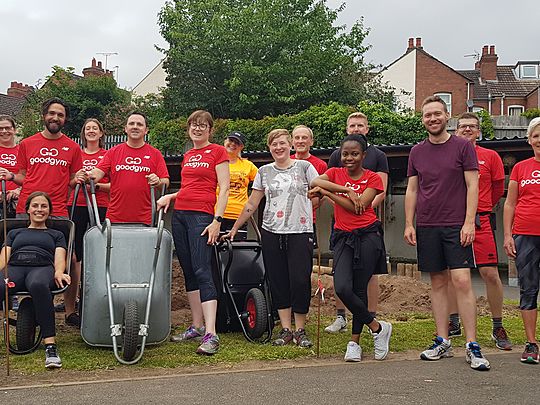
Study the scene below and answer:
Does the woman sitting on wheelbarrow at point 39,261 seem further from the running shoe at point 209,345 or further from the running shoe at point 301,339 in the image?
the running shoe at point 301,339

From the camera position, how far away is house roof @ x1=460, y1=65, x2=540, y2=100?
145 feet

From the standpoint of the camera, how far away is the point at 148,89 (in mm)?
45344

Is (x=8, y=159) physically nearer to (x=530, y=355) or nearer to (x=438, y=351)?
(x=438, y=351)

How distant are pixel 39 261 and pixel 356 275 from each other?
2579 mm

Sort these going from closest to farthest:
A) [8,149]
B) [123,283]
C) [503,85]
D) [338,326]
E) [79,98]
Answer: [123,283] → [338,326] → [8,149] → [79,98] → [503,85]

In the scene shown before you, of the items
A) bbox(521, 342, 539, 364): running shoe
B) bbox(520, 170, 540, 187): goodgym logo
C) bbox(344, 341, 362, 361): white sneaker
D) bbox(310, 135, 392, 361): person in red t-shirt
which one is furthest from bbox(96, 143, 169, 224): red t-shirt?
bbox(521, 342, 539, 364): running shoe

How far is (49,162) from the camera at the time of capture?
20.9 ft

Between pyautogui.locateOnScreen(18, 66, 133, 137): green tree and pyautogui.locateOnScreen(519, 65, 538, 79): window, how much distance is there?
27.6m

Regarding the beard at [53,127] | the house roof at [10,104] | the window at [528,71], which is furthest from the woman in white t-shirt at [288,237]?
the window at [528,71]

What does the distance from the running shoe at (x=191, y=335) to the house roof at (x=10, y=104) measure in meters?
43.9

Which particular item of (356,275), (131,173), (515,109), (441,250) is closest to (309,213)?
(356,275)

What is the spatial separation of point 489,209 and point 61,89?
3364 centimetres

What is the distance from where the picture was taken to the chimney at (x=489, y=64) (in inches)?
1831

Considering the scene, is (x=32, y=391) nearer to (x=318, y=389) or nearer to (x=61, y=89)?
(x=318, y=389)
